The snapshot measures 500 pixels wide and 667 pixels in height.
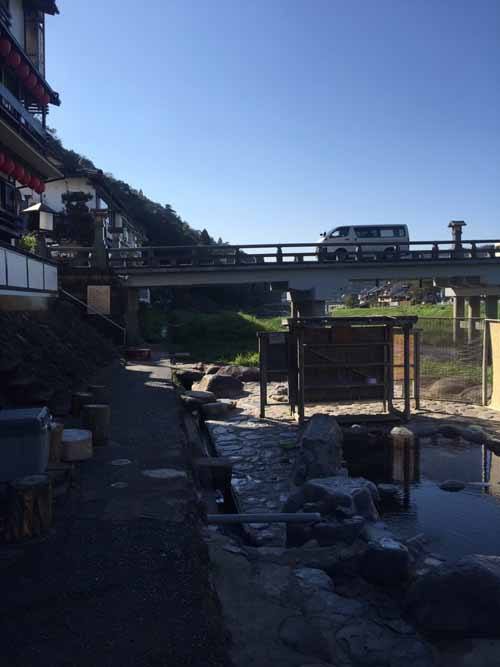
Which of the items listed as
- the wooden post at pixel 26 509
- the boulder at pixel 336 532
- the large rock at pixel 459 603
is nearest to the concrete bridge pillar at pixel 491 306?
the boulder at pixel 336 532

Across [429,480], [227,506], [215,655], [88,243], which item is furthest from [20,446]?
[88,243]

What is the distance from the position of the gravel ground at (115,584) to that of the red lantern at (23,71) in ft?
61.8

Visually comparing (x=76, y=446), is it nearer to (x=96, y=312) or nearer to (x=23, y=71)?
(x=96, y=312)

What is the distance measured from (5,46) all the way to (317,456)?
55.2ft

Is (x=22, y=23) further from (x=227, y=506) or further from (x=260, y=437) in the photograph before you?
(x=227, y=506)

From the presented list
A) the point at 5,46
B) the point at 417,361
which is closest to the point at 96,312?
the point at 5,46

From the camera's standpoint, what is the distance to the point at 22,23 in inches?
882

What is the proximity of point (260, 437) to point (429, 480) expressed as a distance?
3.70 meters

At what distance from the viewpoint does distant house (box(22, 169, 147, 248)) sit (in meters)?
30.1

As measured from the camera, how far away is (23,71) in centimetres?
2036

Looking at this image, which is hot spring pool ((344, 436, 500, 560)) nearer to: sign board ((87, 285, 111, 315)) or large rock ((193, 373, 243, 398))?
large rock ((193, 373, 243, 398))

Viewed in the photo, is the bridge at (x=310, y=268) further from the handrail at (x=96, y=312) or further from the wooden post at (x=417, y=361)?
the wooden post at (x=417, y=361)

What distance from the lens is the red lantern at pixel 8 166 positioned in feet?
55.6

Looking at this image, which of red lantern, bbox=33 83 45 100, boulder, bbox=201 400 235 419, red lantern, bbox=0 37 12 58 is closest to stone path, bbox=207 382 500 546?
boulder, bbox=201 400 235 419
